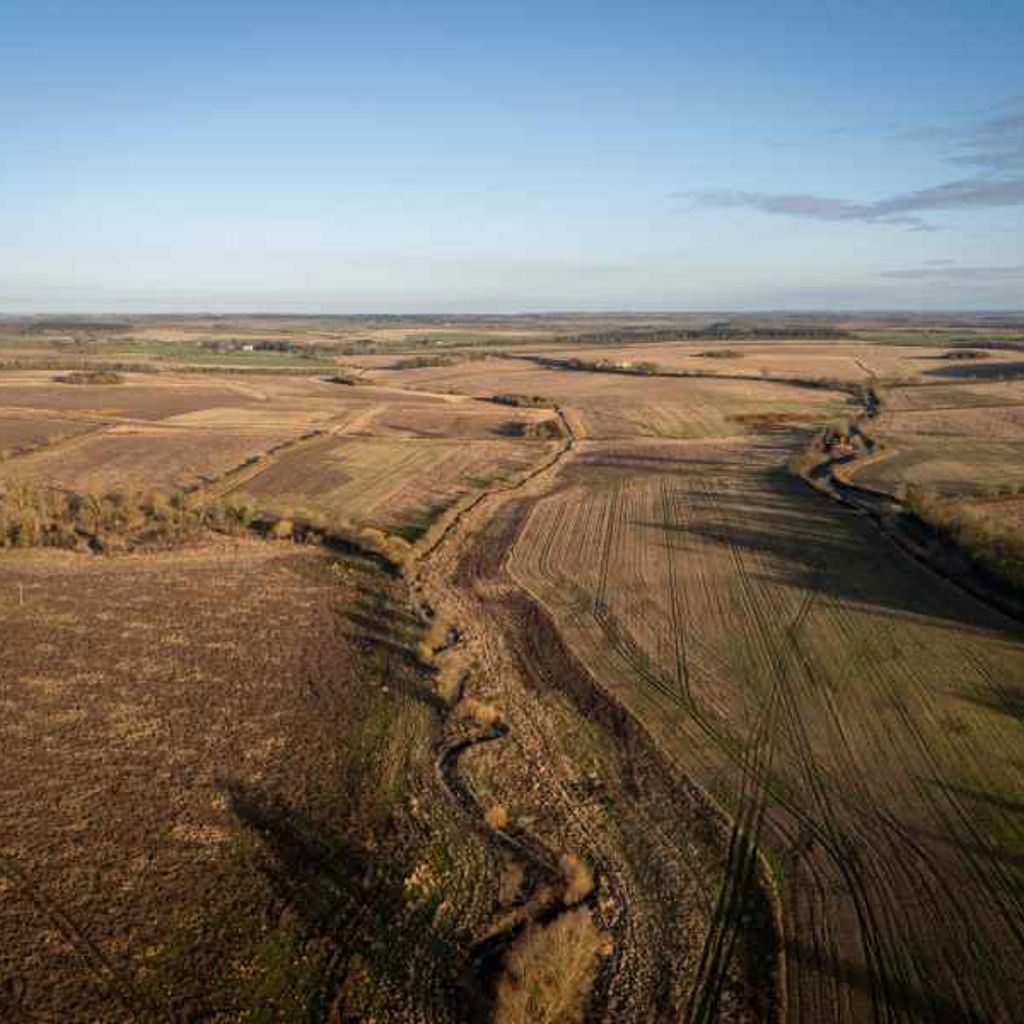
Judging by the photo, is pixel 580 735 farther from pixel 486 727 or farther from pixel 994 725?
pixel 994 725

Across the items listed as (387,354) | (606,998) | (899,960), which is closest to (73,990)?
(606,998)

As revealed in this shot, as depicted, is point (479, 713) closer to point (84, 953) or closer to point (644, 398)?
point (84, 953)

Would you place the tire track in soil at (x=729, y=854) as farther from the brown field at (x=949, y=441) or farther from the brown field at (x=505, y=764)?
the brown field at (x=949, y=441)

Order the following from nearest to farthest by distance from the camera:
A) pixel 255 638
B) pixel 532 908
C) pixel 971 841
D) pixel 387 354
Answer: pixel 532 908 < pixel 971 841 < pixel 255 638 < pixel 387 354

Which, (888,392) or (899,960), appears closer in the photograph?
(899,960)

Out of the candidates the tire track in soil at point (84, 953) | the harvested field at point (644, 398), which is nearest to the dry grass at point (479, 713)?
the tire track in soil at point (84, 953)

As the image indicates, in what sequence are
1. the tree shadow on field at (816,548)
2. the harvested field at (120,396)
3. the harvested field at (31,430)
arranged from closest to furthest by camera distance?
the tree shadow on field at (816,548), the harvested field at (31,430), the harvested field at (120,396)
